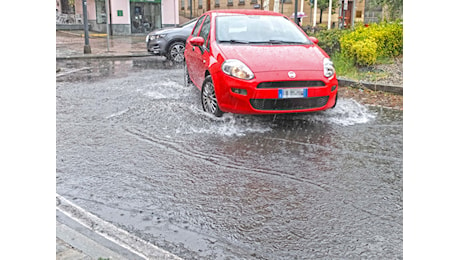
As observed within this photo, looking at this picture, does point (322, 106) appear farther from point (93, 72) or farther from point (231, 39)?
point (93, 72)

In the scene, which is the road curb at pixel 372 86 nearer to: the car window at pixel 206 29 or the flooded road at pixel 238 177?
the flooded road at pixel 238 177

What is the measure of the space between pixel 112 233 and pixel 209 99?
3.80m

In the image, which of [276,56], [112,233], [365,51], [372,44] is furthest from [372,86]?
[112,233]

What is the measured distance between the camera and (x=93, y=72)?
40.8 ft

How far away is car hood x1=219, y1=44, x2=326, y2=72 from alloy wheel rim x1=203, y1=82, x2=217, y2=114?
0.62m

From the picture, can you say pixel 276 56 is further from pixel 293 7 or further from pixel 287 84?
pixel 293 7

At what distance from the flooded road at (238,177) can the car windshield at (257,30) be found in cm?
122

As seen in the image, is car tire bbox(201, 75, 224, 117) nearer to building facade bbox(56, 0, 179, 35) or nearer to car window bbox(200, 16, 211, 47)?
car window bbox(200, 16, 211, 47)

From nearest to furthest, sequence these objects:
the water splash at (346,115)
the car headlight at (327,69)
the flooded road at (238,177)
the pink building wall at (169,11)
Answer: the flooded road at (238,177), the car headlight at (327,69), the water splash at (346,115), the pink building wall at (169,11)

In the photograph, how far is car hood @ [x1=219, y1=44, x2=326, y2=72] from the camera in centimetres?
622

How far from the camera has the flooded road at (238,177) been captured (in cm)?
341

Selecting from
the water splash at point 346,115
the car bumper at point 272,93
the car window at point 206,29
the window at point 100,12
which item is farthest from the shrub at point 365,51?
the window at point 100,12

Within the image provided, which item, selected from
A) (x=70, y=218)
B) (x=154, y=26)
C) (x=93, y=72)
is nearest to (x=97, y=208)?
(x=70, y=218)

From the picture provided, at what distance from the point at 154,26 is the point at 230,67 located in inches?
976
